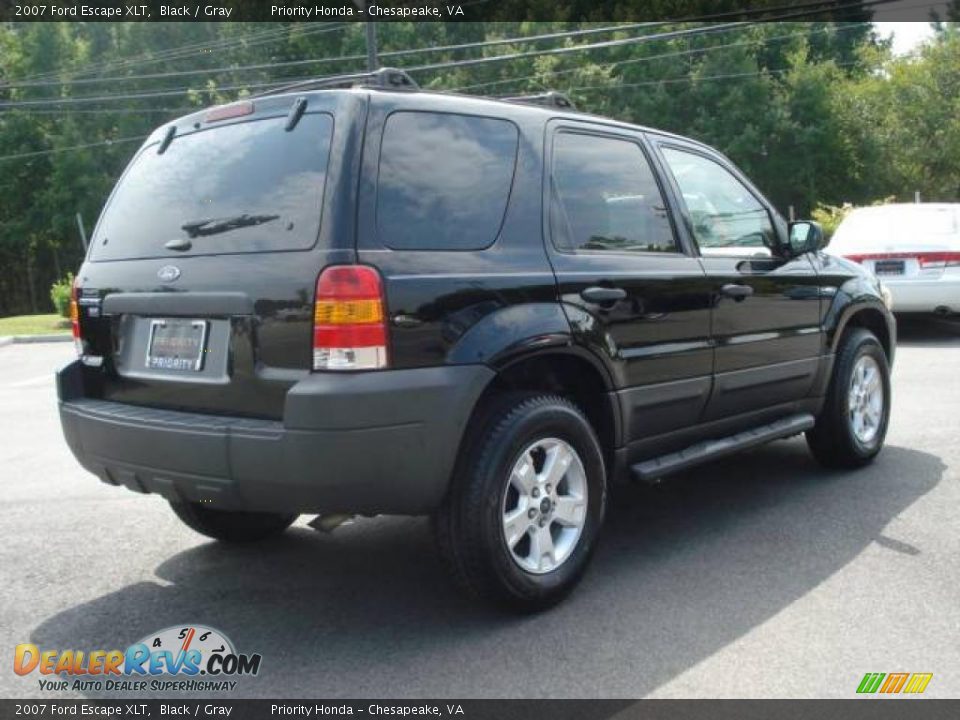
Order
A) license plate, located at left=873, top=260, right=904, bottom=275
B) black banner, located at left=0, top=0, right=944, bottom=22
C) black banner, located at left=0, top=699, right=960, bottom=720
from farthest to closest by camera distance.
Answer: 1. black banner, located at left=0, top=0, right=944, bottom=22
2. license plate, located at left=873, top=260, right=904, bottom=275
3. black banner, located at left=0, top=699, right=960, bottom=720

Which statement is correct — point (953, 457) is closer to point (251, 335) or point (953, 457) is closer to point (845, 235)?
point (251, 335)

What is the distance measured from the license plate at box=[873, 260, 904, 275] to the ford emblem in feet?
31.0

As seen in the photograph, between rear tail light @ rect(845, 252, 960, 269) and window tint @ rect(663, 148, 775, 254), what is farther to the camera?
rear tail light @ rect(845, 252, 960, 269)

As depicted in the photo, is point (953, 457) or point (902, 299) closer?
point (953, 457)

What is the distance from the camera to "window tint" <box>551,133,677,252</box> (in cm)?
384

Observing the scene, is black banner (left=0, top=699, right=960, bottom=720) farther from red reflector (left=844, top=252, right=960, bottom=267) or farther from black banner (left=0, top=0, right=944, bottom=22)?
black banner (left=0, top=0, right=944, bottom=22)

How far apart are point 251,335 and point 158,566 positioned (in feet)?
5.06

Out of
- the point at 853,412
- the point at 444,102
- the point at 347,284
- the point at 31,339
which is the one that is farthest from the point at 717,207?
the point at 31,339

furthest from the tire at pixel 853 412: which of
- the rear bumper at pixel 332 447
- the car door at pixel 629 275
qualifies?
the rear bumper at pixel 332 447

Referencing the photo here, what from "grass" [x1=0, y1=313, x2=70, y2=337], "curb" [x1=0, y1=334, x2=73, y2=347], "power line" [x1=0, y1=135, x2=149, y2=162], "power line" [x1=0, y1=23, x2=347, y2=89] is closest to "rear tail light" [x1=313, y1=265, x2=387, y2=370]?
"curb" [x1=0, y1=334, x2=73, y2=347]

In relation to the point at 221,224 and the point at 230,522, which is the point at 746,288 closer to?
the point at 221,224

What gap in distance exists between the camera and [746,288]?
456 centimetres

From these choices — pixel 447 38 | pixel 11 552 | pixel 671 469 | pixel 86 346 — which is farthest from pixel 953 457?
pixel 447 38

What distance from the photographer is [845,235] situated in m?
11.5
